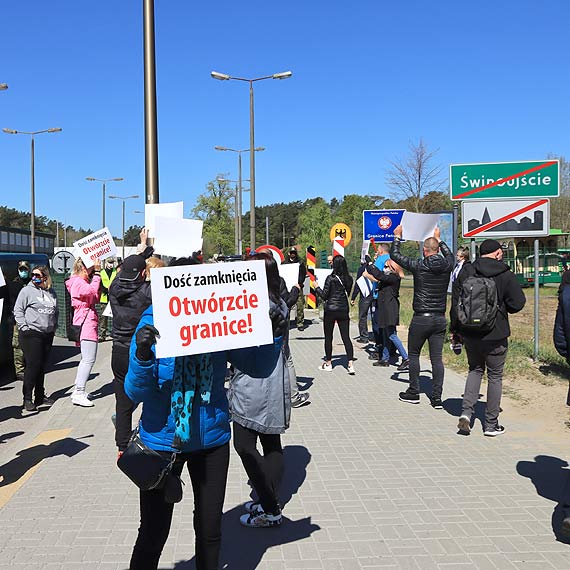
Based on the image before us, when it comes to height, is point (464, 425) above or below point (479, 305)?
below

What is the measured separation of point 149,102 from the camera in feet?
27.1

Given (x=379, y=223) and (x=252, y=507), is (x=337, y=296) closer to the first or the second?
(x=252, y=507)

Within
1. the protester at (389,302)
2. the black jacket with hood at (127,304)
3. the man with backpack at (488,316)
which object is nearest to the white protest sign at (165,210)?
the black jacket with hood at (127,304)

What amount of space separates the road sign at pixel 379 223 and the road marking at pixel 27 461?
1106cm

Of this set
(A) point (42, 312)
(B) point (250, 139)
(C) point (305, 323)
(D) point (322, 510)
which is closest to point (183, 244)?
(A) point (42, 312)

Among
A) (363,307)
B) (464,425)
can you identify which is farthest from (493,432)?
(363,307)

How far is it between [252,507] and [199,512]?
4.99 ft

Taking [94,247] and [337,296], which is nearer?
[94,247]

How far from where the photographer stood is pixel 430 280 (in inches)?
300

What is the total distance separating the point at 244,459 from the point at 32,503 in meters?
1.88

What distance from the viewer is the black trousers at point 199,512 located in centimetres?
308

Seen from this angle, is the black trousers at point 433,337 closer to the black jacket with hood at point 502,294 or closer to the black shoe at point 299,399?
the black jacket with hood at point 502,294

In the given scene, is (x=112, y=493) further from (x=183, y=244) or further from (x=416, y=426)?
(x=416, y=426)

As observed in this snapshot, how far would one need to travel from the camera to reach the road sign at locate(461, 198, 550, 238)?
35.5 feet
